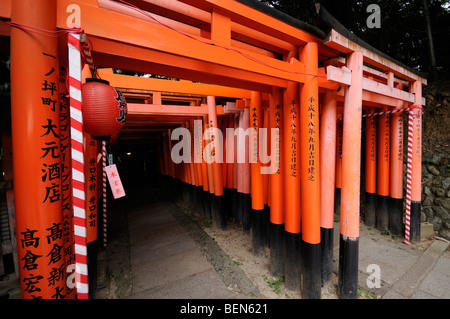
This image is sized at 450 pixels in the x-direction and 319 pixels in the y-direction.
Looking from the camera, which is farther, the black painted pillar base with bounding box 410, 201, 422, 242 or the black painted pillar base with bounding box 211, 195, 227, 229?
the black painted pillar base with bounding box 211, 195, 227, 229

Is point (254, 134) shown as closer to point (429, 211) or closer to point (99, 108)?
point (99, 108)

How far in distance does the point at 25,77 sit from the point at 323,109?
161 inches

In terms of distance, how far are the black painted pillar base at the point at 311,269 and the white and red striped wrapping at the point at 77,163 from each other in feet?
10.3

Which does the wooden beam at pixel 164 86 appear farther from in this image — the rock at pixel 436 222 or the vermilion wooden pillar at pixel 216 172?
the rock at pixel 436 222

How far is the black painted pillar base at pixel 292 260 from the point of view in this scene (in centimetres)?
361

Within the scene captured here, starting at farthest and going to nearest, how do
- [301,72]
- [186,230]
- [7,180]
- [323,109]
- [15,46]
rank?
[186,230] → [323,109] → [7,180] → [301,72] → [15,46]

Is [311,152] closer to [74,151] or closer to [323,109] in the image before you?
[323,109]

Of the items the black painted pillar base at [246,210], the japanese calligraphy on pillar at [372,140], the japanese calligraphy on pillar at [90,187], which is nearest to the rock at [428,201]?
the japanese calligraphy on pillar at [372,140]

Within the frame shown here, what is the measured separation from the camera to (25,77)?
160 cm

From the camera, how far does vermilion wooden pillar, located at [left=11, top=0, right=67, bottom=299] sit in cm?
159

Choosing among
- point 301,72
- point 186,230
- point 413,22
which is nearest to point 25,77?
point 301,72

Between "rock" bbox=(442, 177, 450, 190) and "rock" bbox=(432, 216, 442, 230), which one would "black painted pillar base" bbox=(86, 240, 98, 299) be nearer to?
"rock" bbox=(432, 216, 442, 230)

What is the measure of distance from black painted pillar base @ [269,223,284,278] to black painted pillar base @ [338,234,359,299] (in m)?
1.12

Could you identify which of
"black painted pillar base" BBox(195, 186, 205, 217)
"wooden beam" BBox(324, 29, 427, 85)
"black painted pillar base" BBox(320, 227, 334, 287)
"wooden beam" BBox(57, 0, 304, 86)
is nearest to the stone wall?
"wooden beam" BBox(324, 29, 427, 85)
